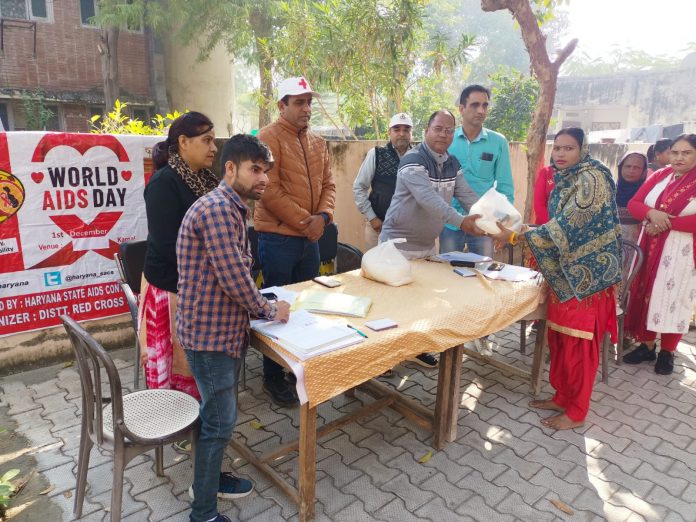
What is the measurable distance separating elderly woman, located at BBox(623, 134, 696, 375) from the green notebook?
281cm

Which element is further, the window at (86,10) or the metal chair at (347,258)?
the window at (86,10)

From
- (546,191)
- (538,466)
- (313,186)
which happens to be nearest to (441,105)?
(546,191)

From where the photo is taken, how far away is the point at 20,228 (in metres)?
3.67

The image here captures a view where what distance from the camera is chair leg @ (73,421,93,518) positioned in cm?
233

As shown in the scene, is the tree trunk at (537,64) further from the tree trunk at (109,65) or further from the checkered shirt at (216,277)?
the tree trunk at (109,65)

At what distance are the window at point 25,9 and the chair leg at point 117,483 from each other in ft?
44.7

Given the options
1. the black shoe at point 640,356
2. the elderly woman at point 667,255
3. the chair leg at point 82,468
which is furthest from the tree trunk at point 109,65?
the black shoe at point 640,356

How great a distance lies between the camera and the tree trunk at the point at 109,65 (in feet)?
37.4

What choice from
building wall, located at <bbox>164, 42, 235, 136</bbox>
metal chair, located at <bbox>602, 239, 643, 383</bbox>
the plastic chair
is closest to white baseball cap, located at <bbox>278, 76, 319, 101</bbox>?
the plastic chair

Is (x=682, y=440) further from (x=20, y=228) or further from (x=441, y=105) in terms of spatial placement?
(x=441, y=105)

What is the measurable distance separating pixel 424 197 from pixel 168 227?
1690mm

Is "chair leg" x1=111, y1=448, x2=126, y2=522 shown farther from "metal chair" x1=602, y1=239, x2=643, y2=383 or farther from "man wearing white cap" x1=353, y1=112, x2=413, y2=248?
"metal chair" x1=602, y1=239, x2=643, y2=383

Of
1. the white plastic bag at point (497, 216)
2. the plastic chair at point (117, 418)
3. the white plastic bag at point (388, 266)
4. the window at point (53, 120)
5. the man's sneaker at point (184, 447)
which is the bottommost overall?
the man's sneaker at point (184, 447)

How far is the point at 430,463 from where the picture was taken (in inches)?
116
